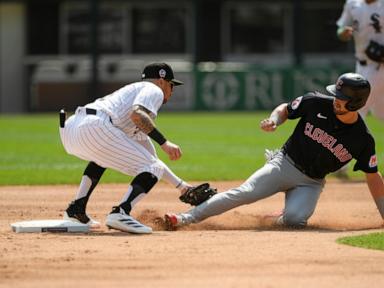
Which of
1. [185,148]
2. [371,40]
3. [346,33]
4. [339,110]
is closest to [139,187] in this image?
[339,110]

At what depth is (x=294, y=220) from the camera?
8.27m

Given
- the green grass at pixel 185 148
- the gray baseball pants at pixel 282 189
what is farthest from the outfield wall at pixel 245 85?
the gray baseball pants at pixel 282 189

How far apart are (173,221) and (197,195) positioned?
0.97ft

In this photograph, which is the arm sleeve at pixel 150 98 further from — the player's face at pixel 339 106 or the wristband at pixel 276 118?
the player's face at pixel 339 106

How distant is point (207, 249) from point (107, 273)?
1.07 meters

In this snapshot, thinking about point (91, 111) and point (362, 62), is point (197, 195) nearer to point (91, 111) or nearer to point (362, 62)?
point (91, 111)

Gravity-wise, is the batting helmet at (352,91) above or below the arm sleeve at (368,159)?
above

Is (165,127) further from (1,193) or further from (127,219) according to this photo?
(127,219)

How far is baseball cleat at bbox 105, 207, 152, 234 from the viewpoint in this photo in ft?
25.1

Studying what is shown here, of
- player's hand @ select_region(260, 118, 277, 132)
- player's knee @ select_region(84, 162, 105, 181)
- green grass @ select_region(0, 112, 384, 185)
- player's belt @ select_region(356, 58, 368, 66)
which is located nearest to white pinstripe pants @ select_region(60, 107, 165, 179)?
player's knee @ select_region(84, 162, 105, 181)

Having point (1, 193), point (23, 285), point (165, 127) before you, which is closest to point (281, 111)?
point (23, 285)

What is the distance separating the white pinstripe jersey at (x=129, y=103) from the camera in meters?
7.54

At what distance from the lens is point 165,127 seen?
22.1 m

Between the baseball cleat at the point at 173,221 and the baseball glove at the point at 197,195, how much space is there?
0.49ft
